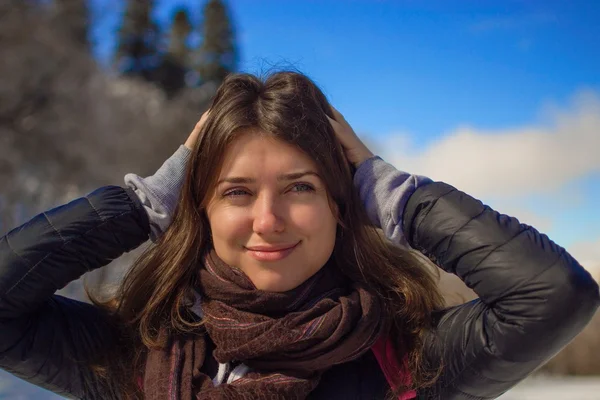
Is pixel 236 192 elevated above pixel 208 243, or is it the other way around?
pixel 236 192

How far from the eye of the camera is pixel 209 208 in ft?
4.15

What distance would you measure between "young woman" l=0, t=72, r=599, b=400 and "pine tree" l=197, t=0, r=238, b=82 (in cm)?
1849

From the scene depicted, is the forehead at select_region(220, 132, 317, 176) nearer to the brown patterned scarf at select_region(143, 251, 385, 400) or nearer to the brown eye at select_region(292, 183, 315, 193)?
the brown eye at select_region(292, 183, 315, 193)

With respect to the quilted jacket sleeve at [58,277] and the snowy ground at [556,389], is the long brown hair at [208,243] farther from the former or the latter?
the snowy ground at [556,389]

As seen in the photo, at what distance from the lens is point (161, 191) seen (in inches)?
50.7

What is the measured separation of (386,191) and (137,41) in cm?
1798

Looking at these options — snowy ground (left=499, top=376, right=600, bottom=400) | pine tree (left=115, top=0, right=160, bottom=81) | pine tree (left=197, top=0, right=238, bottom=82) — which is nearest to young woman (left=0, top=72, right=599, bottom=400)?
snowy ground (left=499, top=376, right=600, bottom=400)

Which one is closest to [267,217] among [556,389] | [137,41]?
[556,389]

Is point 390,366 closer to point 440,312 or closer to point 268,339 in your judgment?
point 440,312

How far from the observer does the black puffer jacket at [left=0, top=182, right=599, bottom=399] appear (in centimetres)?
102

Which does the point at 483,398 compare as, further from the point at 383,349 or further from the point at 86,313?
the point at 86,313

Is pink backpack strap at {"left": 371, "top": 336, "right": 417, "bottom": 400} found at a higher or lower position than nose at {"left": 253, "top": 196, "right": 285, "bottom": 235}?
lower

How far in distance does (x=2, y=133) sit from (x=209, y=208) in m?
12.8

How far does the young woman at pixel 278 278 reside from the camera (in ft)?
3.56
